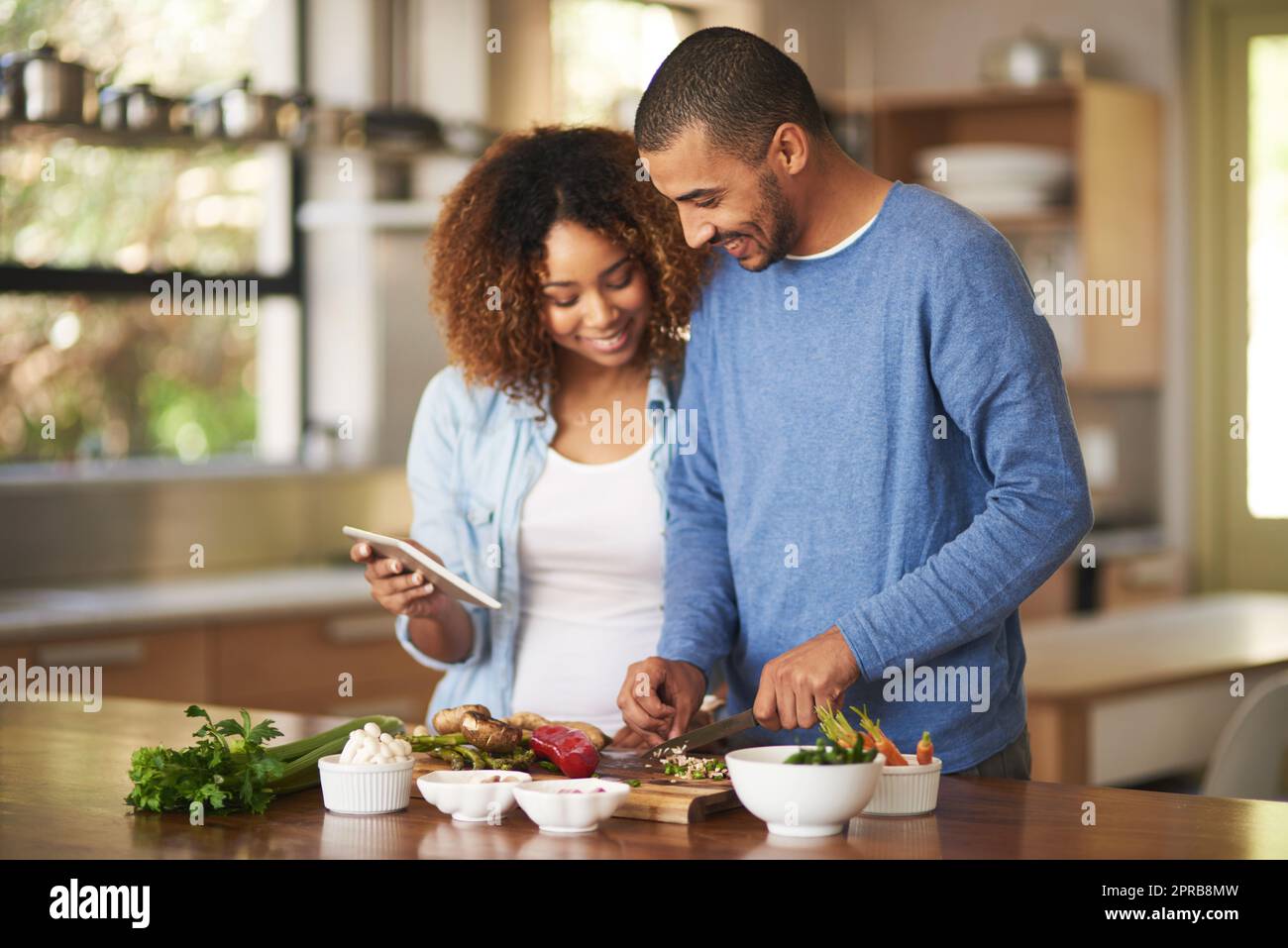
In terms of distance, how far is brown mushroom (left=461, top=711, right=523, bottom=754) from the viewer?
1.79 meters

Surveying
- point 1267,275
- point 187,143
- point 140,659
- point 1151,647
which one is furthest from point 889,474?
point 1267,275

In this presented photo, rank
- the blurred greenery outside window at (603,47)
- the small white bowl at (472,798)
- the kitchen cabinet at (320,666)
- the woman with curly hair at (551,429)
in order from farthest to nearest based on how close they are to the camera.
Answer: the blurred greenery outside window at (603,47) < the kitchen cabinet at (320,666) < the woman with curly hair at (551,429) < the small white bowl at (472,798)

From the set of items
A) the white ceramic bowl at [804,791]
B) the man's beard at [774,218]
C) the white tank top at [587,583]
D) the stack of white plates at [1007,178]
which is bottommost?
the white ceramic bowl at [804,791]

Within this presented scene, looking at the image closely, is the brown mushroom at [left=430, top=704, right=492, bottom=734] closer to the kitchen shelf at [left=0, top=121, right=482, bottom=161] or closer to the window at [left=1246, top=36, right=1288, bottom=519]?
the kitchen shelf at [left=0, top=121, right=482, bottom=161]

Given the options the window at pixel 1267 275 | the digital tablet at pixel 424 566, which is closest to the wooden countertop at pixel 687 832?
the digital tablet at pixel 424 566

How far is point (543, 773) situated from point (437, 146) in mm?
2636

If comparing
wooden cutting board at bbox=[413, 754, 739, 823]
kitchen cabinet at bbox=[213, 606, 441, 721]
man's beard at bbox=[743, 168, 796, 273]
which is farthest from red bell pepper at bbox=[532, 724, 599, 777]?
kitchen cabinet at bbox=[213, 606, 441, 721]

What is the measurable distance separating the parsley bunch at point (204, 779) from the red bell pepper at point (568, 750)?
27 cm

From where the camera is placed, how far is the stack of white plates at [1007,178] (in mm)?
5141

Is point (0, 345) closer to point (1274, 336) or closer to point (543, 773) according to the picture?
point (543, 773)

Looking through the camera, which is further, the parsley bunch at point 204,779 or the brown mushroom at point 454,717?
the brown mushroom at point 454,717

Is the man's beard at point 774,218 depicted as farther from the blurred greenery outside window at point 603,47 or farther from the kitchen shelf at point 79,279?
the blurred greenery outside window at point 603,47

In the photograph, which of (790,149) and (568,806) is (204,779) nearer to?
(568,806)

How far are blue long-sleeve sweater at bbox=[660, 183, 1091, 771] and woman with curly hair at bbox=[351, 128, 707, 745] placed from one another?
0.10 meters
